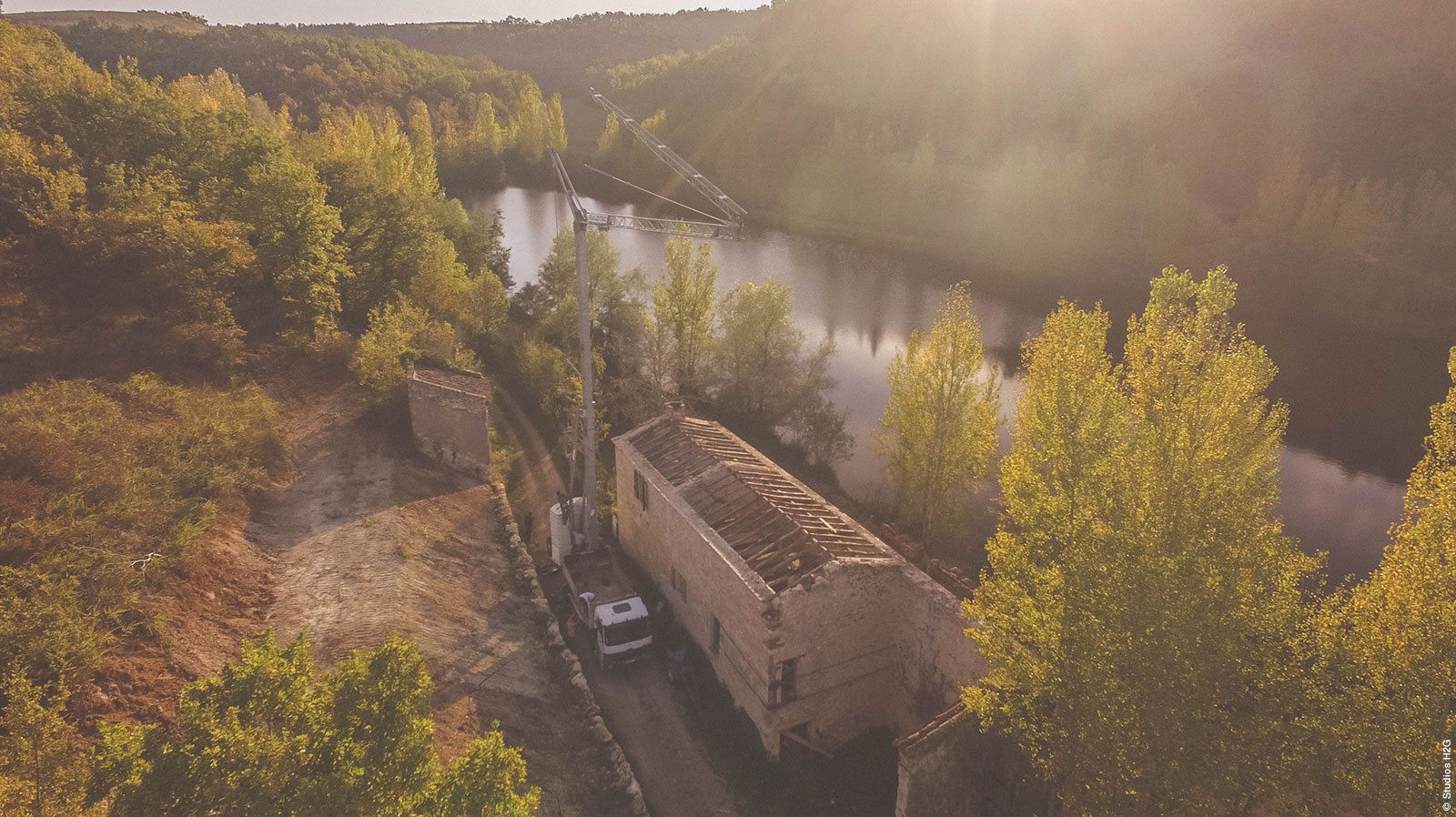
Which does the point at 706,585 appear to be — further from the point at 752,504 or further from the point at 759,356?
the point at 759,356

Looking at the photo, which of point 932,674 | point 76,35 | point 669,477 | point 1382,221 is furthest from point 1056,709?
point 76,35

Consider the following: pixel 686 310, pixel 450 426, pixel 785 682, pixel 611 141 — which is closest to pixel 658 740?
pixel 785 682

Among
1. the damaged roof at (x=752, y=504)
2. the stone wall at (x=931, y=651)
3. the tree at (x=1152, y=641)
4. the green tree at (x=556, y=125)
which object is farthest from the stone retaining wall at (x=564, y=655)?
the green tree at (x=556, y=125)

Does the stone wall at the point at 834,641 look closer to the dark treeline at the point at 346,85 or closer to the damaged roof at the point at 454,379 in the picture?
the damaged roof at the point at 454,379

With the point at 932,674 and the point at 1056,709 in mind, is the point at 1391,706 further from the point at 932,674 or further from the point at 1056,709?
the point at 932,674

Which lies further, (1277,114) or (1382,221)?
(1277,114)

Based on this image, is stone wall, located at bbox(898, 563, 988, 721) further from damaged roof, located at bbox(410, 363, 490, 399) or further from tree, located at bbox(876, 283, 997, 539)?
damaged roof, located at bbox(410, 363, 490, 399)

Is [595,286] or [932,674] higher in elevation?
[595,286]
